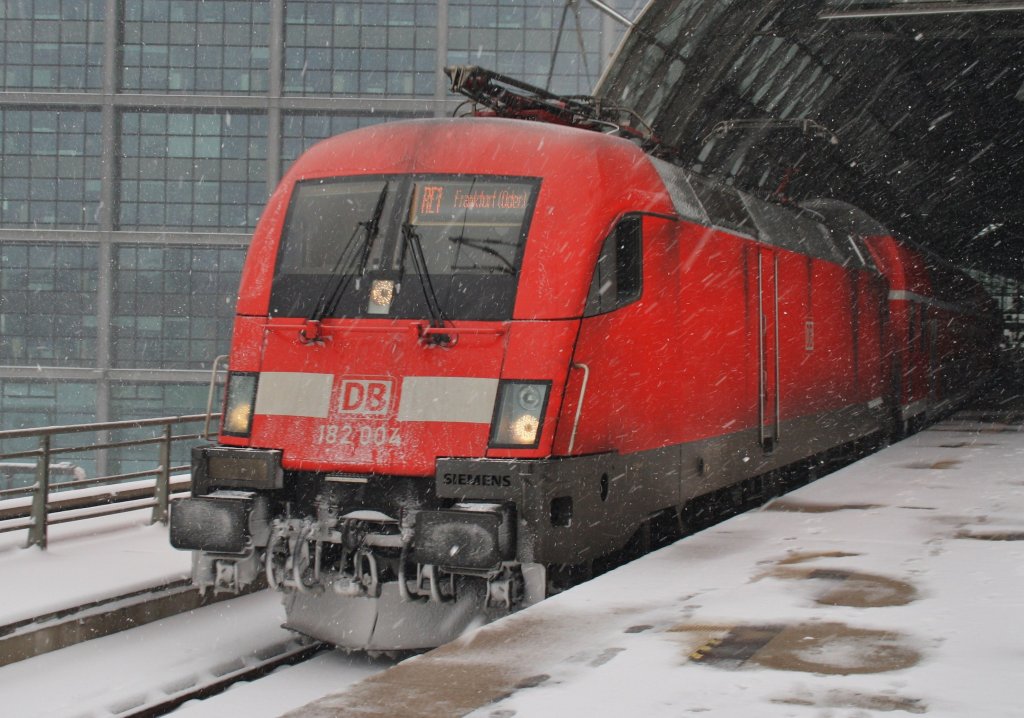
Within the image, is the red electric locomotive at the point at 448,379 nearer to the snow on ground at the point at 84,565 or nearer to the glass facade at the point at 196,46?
the snow on ground at the point at 84,565

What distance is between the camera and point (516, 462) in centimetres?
692

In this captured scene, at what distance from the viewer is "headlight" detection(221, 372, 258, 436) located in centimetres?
783

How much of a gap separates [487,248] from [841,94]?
56.6ft

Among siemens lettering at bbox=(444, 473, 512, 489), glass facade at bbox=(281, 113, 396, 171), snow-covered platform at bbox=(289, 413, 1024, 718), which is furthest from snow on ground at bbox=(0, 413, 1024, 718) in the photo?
glass facade at bbox=(281, 113, 396, 171)

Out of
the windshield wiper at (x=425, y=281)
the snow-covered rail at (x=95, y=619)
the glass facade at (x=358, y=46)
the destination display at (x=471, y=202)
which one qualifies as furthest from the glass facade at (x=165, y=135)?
the windshield wiper at (x=425, y=281)

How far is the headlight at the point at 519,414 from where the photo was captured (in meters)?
7.07

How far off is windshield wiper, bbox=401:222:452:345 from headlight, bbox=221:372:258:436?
1.27m

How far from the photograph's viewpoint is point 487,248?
25.0ft

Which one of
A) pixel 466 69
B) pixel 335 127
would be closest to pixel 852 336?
pixel 466 69

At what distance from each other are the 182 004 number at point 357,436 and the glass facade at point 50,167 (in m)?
31.5

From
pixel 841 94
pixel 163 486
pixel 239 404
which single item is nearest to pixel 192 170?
pixel 841 94

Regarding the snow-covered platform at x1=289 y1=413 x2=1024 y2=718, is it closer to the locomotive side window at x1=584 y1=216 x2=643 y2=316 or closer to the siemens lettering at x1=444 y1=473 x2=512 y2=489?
the siemens lettering at x1=444 y1=473 x2=512 y2=489

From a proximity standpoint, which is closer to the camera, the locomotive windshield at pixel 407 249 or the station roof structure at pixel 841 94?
the locomotive windshield at pixel 407 249

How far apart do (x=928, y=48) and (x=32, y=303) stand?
89.3 ft
